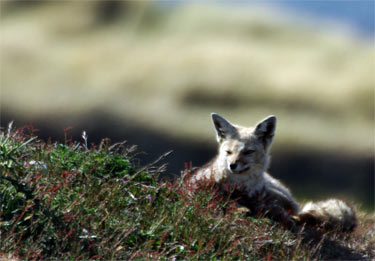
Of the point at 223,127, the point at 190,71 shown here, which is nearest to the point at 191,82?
the point at 190,71

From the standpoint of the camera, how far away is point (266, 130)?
7395 mm

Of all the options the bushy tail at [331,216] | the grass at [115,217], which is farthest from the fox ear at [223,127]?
the bushy tail at [331,216]

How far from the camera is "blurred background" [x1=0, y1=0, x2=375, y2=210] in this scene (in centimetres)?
2058

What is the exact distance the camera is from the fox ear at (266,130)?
7.32m

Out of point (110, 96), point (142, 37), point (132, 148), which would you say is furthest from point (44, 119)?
point (132, 148)

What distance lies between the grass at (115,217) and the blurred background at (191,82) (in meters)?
10.7

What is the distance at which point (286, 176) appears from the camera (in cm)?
1855

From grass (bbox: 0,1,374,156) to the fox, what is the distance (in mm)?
13118

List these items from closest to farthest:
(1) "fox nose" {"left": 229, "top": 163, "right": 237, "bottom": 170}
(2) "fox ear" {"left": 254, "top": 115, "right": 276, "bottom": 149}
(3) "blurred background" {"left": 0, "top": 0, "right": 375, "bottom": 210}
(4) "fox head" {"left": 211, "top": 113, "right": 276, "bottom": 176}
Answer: (1) "fox nose" {"left": 229, "top": 163, "right": 237, "bottom": 170} → (4) "fox head" {"left": 211, "top": 113, "right": 276, "bottom": 176} → (2) "fox ear" {"left": 254, "top": 115, "right": 276, "bottom": 149} → (3) "blurred background" {"left": 0, "top": 0, "right": 375, "bottom": 210}

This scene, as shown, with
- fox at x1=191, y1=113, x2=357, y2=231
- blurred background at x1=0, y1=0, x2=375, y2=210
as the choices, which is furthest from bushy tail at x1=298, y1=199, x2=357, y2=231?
blurred background at x1=0, y1=0, x2=375, y2=210

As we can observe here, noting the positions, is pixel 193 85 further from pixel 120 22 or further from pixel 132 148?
pixel 132 148

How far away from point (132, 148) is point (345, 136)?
650 inches

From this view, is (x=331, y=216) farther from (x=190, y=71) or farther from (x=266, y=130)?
(x=190, y=71)

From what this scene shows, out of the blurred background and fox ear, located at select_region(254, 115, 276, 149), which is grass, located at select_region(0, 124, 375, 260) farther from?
the blurred background
